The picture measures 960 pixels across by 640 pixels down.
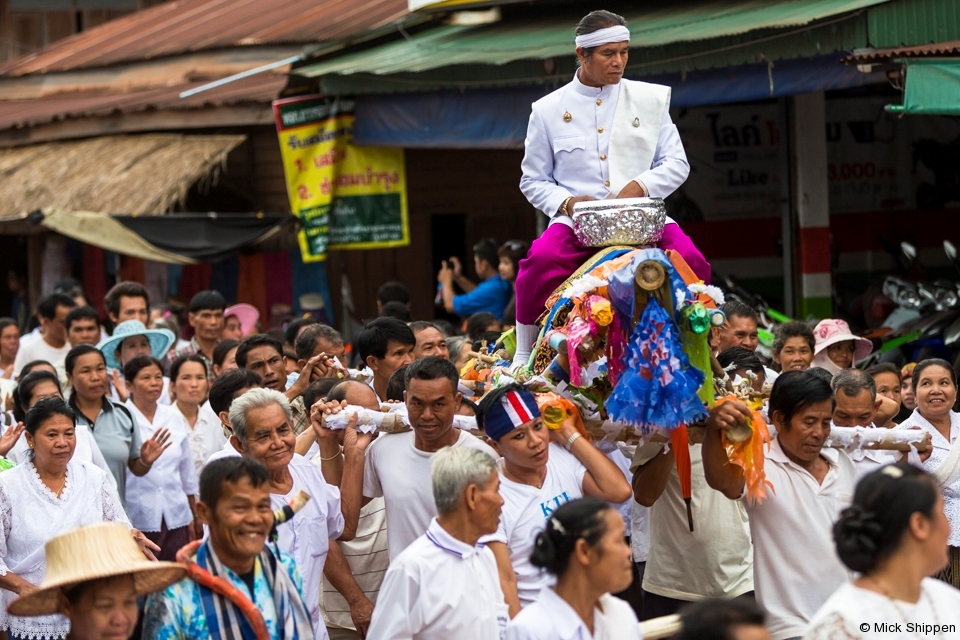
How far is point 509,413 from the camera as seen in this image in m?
5.41

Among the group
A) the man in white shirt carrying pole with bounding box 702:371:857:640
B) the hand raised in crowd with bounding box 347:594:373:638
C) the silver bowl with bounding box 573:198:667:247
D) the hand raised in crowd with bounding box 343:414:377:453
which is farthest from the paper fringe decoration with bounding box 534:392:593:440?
the hand raised in crowd with bounding box 347:594:373:638

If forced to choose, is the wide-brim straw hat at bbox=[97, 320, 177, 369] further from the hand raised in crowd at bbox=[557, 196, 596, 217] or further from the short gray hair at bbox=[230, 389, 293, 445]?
the hand raised in crowd at bbox=[557, 196, 596, 217]

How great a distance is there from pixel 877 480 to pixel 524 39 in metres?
8.73

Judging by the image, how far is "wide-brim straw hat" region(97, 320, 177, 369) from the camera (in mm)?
9859

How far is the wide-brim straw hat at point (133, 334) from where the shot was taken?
32.3 feet

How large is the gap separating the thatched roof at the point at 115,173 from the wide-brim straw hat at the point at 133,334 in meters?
4.21

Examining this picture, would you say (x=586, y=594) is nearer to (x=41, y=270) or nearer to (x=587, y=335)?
(x=587, y=335)

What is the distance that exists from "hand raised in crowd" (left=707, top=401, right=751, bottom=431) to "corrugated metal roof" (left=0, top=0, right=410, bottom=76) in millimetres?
10708

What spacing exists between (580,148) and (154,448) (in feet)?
10.4

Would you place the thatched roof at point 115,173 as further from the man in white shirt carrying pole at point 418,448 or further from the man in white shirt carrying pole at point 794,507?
the man in white shirt carrying pole at point 794,507

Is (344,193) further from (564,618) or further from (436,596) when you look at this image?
(564,618)

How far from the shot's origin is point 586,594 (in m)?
4.32

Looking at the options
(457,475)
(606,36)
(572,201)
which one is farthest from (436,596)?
(606,36)

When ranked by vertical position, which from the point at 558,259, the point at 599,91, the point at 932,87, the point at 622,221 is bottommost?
the point at 558,259
